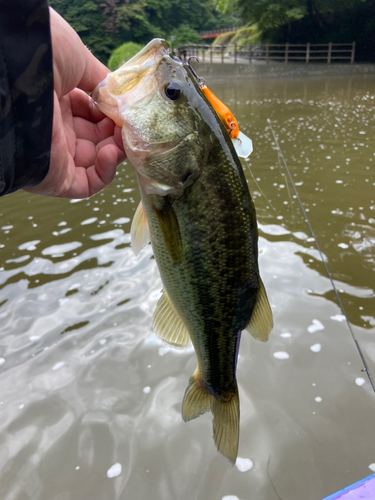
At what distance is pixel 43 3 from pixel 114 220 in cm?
588

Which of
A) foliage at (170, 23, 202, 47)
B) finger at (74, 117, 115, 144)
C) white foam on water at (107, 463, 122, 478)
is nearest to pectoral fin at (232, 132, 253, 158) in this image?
finger at (74, 117, 115, 144)

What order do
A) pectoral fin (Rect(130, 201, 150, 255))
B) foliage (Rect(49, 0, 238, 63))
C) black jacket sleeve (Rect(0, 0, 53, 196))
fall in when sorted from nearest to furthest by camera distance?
black jacket sleeve (Rect(0, 0, 53, 196))
pectoral fin (Rect(130, 201, 150, 255))
foliage (Rect(49, 0, 238, 63))

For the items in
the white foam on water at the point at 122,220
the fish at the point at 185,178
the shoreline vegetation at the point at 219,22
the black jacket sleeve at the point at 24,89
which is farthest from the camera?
the shoreline vegetation at the point at 219,22

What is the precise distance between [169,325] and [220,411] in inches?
19.3

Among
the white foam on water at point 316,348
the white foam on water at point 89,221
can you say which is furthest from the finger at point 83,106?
the white foam on water at point 89,221

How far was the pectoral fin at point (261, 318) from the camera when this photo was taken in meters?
1.69

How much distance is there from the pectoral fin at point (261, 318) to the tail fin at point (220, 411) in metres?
0.33

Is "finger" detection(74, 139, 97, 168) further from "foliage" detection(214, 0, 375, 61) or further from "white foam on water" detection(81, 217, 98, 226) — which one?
"foliage" detection(214, 0, 375, 61)

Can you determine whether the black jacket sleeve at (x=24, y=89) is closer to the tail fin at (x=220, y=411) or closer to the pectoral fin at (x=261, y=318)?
the pectoral fin at (x=261, y=318)

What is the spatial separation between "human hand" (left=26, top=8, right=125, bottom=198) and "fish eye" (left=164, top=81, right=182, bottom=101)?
0.45m

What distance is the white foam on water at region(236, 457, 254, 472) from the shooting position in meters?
2.99

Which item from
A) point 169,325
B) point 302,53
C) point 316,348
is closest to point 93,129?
point 169,325

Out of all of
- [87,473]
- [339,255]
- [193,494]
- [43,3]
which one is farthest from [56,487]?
[339,255]

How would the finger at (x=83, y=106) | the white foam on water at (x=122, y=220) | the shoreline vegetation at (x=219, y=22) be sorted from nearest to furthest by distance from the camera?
the finger at (x=83, y=106), the white foam on water at (x=122, y=220), the shoreline vegetation at (x=219, y=22)
